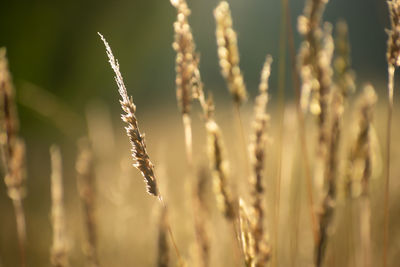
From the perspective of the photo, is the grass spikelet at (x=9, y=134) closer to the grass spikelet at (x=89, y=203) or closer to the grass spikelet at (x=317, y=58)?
the grass spikelet at (x=89, y=203)

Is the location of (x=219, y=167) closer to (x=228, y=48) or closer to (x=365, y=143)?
(x=228, y=48)

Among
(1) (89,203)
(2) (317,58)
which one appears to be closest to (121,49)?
(1) (89,203)

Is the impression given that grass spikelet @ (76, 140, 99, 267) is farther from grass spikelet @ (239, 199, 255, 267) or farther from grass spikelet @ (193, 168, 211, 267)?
grass spikelet @ (239, 199, 255, 267)

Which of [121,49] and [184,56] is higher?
[121,49]

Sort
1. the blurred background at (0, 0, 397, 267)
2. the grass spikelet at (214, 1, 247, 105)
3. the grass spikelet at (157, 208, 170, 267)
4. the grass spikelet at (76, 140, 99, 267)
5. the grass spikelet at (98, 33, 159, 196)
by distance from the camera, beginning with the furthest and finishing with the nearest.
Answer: the blurred background at (0, 0, 397, 267) < the grass spikelet at (76, 140, 99, 267) < the grass spikelet at (157, 208, 170, 267) < the grass spikelet at (214, 1, 247, 105) < the grass spikelet at (98, 33, 159, 196)

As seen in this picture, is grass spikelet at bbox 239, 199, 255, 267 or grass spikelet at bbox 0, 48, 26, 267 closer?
grass spikelet at bbox 239, 199, 255, 267

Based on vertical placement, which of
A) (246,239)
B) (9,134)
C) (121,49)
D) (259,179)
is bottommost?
(246,239)

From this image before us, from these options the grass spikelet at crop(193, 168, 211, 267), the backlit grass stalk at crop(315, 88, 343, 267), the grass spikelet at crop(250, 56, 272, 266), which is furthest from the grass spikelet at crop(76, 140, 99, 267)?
the backlit grass stalk at crop(315, 88, 343, 267)

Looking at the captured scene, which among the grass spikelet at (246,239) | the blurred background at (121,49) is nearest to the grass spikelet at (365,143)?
the grass spikelet at (246,239)
